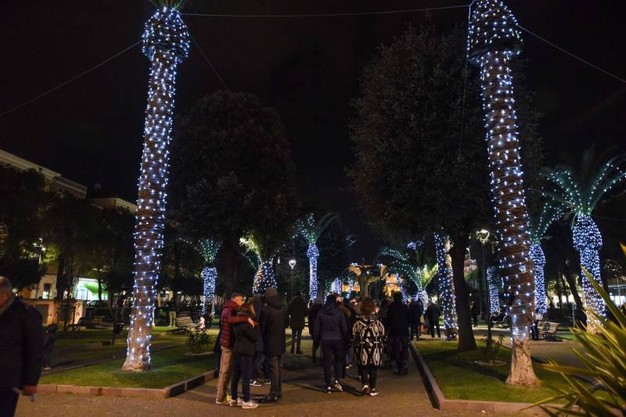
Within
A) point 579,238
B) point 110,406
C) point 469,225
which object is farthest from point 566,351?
point 110,406

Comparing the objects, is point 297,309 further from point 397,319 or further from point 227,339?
point 227,339

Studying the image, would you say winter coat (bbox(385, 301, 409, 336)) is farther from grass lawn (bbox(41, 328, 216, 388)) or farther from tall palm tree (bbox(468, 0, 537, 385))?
grass lawn (bbox(41, 328, 216, 388))

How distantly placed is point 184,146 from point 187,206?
2855 mm

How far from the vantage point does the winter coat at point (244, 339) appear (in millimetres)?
8562

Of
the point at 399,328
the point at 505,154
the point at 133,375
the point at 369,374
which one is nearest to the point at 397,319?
the point at 399,328

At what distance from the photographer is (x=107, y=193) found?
78.1 metres

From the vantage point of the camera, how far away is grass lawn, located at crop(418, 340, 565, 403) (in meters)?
8.83

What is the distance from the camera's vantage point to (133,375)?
10.8 m

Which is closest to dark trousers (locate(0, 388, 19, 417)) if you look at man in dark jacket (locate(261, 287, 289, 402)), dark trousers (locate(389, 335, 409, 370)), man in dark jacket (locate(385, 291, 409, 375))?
man in dark jacket (locate(261, 287, 289, 402))

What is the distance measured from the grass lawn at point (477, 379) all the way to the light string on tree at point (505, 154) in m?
1.10

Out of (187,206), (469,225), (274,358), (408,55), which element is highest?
(408,55)

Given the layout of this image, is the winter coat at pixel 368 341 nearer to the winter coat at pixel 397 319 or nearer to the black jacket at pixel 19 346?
the winter coat at pixel 397 319

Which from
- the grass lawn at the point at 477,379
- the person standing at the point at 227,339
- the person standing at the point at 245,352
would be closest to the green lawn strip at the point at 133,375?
the person standing at the point at 227,339

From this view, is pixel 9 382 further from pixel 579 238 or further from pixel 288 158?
pixel 579 238
